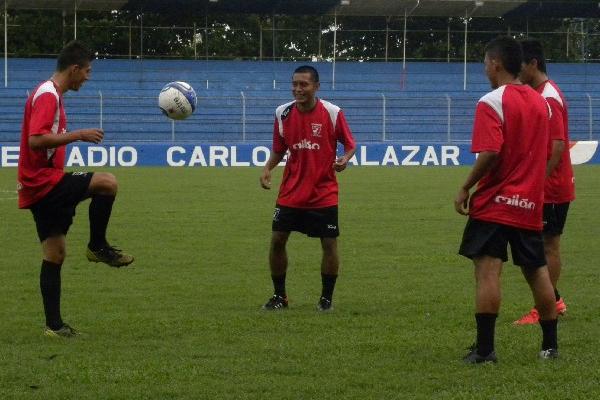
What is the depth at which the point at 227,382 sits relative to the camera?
20.2 ft

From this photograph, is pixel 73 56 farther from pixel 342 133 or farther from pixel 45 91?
pixel 342 133

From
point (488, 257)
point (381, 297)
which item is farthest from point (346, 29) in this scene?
point (488, 257)

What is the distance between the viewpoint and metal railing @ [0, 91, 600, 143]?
38.2m

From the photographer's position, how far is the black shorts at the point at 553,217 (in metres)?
8.26

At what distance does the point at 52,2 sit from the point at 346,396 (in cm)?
3628

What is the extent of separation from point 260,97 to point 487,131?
33.9m

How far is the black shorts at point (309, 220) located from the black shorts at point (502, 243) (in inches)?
97.2

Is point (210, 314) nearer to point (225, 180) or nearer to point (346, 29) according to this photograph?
point (225, 180)

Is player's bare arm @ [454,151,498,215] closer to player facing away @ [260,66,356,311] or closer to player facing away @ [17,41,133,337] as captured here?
player facing away @ [17,41,133,337]

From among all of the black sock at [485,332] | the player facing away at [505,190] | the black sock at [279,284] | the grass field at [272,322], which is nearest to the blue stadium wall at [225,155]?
the grass field at [272,322]

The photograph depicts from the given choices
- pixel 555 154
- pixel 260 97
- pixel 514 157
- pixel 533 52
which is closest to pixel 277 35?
pixel 260 97

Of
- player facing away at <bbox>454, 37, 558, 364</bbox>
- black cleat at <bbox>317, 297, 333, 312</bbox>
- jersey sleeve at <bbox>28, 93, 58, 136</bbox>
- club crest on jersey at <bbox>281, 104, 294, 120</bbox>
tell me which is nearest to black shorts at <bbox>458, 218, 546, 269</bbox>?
player facing away at <bbox>454, 37, 558, 364</bbox>

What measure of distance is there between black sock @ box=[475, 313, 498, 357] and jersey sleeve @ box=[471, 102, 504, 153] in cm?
97

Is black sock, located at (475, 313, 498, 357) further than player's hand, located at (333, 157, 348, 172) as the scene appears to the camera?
No
